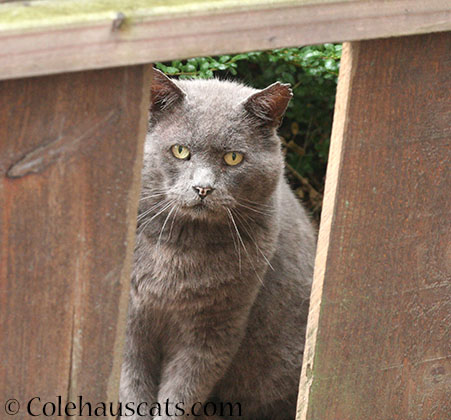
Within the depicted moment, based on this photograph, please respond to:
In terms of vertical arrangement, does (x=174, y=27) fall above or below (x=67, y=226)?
above

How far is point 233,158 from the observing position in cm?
215

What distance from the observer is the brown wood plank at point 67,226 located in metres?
1.31

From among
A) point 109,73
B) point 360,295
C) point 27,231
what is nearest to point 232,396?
point 360,295

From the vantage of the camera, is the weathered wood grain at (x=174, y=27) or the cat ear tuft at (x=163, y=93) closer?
the weathered wood grain at (x=174, y=27)

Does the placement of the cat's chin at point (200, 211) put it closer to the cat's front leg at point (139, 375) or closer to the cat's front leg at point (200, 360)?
the cat's front leg at point (200, 360)

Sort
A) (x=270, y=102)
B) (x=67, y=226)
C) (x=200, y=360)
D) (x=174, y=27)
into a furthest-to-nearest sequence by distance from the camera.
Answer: (x=200, y=360) → (x=270, y=102) → (x=67, y=226) → (x=174, y=27)

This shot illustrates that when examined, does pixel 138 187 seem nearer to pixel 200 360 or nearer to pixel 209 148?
pixel 209 148

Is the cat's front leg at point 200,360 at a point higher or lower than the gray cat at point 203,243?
lower

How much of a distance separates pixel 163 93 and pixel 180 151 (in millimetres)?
180

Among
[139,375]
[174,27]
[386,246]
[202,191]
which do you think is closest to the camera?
[174,27]

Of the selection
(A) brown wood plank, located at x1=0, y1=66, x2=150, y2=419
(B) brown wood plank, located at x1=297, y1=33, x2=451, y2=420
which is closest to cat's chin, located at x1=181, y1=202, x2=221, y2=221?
(B) brown wood plank, located at x1=297, y1=33, x2=451, y2=420

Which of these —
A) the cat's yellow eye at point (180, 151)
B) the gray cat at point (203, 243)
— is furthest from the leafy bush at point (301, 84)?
the cat's yellow eye at point (180, 151)

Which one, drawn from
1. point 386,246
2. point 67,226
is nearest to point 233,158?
point 386,246

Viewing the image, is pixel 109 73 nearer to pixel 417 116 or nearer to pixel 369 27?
pixel 369 27
